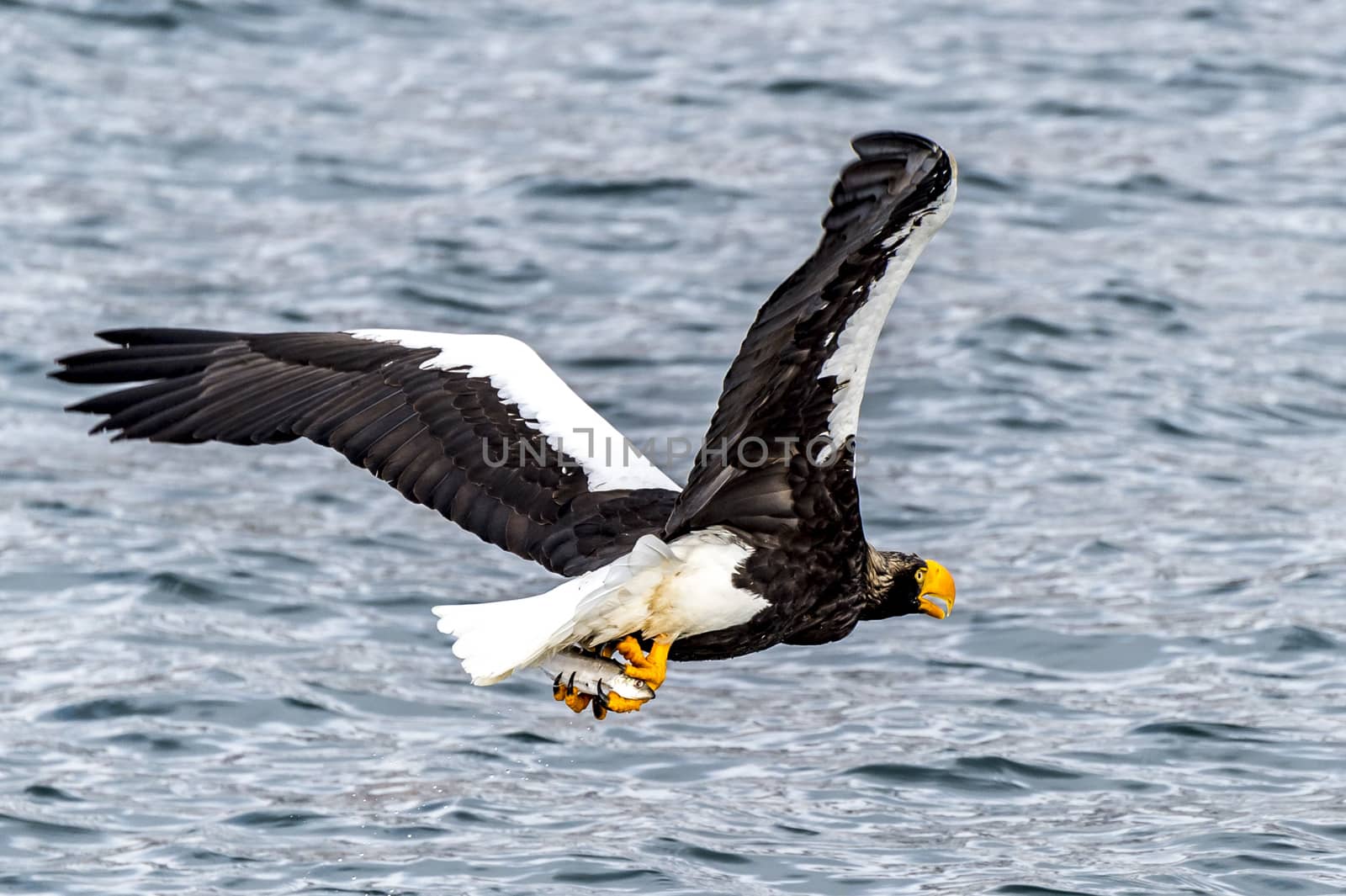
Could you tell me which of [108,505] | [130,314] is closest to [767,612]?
[108,505]

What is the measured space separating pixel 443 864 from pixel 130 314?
19.2ft

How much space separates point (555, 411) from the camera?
6.48 m

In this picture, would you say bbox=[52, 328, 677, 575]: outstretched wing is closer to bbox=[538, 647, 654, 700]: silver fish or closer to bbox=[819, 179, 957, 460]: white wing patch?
bbox=[538, 647, 654, 700]: silver fish

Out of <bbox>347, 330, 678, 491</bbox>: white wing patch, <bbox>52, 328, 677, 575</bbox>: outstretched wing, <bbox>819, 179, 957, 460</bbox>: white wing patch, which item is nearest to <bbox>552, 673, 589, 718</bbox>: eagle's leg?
<bbox>52, 328, 677, 575</bbox>: outstretched wing

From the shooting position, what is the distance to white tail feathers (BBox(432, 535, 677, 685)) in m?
5.45

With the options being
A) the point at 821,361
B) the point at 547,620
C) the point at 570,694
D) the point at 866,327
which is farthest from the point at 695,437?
the point at 866,327

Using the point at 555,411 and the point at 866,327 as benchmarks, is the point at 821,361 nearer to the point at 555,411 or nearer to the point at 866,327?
the point at 866,327

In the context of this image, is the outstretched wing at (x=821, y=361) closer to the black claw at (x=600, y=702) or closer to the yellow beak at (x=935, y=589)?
the black claw at (x=600, y=702)

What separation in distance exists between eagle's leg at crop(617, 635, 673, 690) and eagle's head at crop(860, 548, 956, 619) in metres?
0.74

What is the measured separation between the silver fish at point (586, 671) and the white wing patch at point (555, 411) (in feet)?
2.07

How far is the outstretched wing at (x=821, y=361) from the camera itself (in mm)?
4676

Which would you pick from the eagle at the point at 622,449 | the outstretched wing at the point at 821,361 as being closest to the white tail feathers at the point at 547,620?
the eagle at the point at 622,449

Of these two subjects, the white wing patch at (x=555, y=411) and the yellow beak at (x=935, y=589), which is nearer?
the white wing patch at (x=555, y=411)

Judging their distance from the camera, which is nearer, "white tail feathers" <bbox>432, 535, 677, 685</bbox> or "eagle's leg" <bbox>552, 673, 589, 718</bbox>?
"white tail feathers" <bbox>432, 535, 677, 685</bbox>
